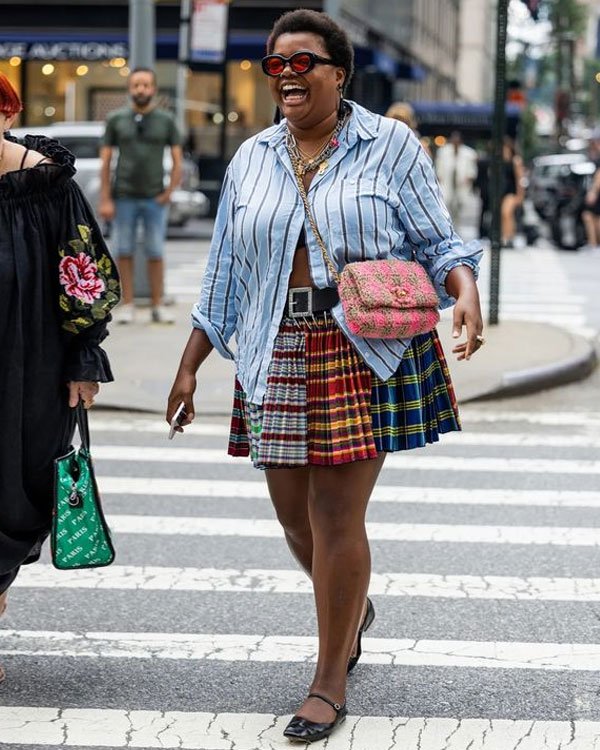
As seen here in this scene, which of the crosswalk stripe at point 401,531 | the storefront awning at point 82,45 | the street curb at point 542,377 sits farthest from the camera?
the storefront awning at point 82,45

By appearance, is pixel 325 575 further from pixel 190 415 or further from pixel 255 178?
pixel 255 178

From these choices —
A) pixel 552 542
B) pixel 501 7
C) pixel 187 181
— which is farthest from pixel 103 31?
pixel 552 542

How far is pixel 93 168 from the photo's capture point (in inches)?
894

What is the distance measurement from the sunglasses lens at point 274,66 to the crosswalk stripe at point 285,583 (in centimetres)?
210

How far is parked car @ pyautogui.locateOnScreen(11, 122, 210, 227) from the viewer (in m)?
22.6

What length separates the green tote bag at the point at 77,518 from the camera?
411 cm

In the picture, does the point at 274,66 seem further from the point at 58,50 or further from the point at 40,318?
the point at 58,50

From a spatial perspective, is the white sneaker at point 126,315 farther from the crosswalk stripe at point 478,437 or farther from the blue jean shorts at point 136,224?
the crosswalk stripe at point 478,437

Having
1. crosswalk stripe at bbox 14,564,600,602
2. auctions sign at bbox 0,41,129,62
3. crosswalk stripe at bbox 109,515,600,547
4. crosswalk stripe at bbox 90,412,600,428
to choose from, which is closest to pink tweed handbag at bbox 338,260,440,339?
crosswalk stripe at bbox 14,564,600,602

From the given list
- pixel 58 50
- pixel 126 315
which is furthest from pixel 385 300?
pixel 58 50

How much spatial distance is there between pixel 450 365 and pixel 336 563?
6.58 metres

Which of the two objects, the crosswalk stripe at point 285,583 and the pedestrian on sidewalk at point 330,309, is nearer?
the pedestrian on sidewalk at point 330,309

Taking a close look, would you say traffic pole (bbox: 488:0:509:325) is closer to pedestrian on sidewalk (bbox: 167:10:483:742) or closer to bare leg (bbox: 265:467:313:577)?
bare leg (bbox: 265:467:313:577)

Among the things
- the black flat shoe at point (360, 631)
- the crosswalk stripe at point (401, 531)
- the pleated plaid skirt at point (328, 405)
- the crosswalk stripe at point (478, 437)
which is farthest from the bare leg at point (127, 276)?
the pleated plaid skirt at point (328, 405)
